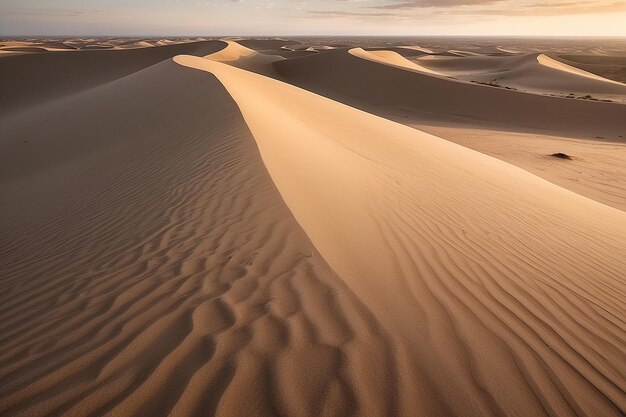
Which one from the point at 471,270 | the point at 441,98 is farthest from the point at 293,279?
the point at 441,98

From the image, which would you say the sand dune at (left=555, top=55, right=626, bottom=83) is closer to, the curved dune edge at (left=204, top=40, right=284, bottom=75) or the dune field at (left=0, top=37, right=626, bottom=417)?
the curved dune edge at (left=204, top=40, right=284, bottom=75)

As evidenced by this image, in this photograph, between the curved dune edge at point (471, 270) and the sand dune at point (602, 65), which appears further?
the sand dune at point (602, 65)

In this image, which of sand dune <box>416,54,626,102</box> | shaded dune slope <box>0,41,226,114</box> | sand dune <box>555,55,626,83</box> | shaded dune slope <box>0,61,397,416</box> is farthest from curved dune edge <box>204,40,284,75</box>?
sand dune <box>555,55,626,83</box>

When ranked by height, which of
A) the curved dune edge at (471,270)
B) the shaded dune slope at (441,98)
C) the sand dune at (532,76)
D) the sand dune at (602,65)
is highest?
the curved dune edge at (471,270)

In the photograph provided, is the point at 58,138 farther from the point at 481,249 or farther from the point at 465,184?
the point at 481,249

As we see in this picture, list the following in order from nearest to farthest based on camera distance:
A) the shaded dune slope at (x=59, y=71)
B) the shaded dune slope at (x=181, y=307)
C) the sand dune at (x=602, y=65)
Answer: the shaded dune slope at (x=181, y=307) → the shaded dune slope at (x=59, y=71) → the sand dune at (x=602, y=65)

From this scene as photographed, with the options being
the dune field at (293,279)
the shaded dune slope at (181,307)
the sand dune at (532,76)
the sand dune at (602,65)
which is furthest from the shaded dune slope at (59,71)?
the sand dune at (602,65)

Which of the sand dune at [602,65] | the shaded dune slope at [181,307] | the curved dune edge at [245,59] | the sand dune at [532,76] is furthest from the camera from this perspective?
the sand dune at [602,65]

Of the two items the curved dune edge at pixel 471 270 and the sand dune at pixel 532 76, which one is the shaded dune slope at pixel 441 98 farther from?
the curved dune edge at pixel 471 270
